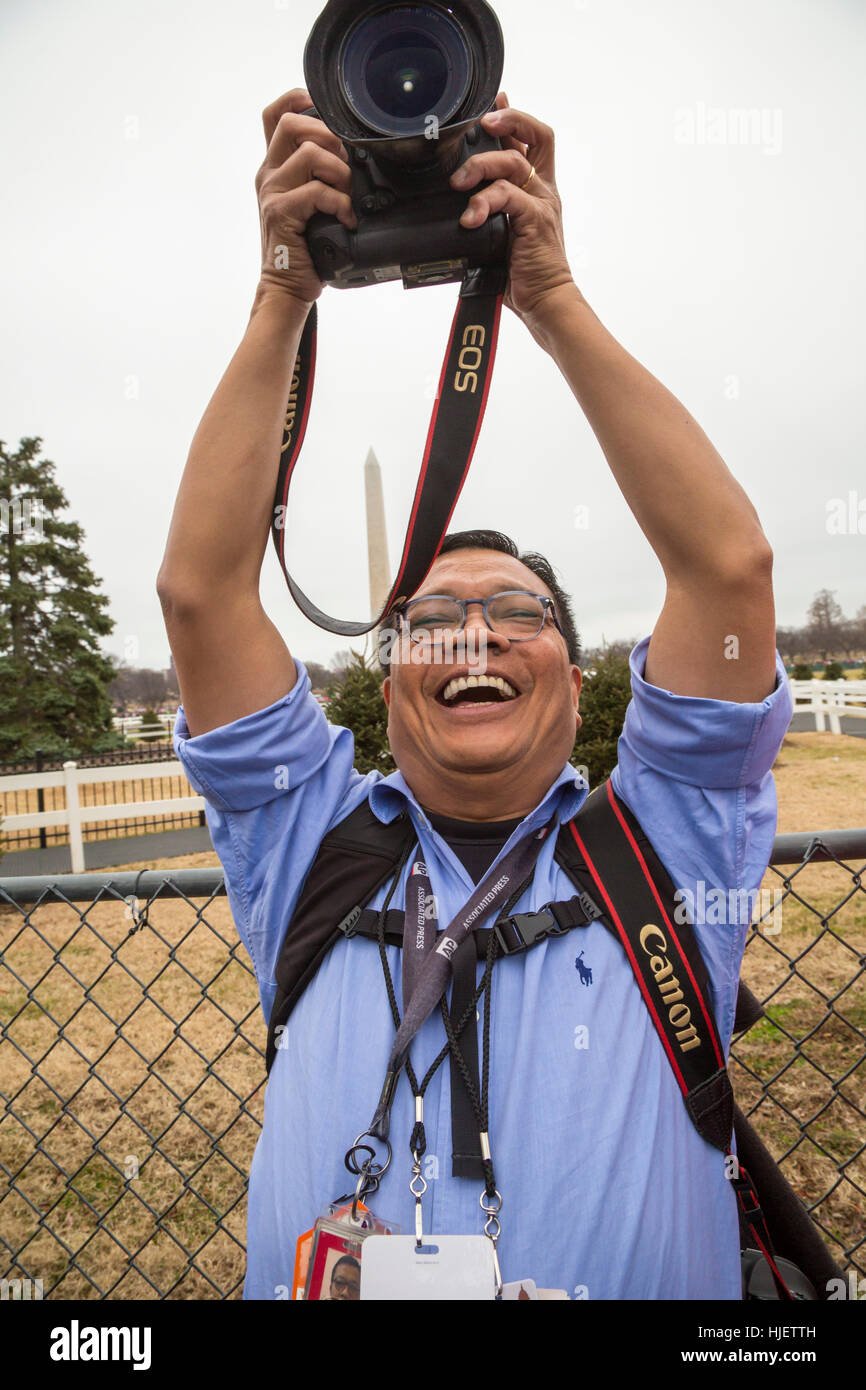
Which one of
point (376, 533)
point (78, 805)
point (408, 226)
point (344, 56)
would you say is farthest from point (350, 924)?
point (376, 533)

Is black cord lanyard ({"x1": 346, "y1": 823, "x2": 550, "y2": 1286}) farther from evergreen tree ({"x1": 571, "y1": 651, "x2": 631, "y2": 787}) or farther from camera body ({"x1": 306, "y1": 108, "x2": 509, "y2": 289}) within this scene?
evergreen tree ({"x1": 571, "y1": 651, "x2": 631, "y2": 787})

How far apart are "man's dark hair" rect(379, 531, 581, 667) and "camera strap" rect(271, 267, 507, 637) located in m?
0.26

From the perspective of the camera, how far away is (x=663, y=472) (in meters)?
1.38

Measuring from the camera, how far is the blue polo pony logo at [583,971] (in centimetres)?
139

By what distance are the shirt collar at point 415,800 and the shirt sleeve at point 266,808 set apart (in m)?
0.11

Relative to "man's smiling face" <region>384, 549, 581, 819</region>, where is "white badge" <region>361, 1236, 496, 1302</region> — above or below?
below

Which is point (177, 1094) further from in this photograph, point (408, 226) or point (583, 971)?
point (408, 226)

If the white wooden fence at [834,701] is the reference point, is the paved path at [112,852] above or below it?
below

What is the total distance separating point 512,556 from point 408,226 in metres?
0.84

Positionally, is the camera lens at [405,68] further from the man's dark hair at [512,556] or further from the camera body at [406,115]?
the man's dark hair at [512,556]

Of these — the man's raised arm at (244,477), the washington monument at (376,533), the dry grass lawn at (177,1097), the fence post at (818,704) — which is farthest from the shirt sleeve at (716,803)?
the fence post at (818,704)

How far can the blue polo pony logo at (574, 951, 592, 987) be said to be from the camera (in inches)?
54.8

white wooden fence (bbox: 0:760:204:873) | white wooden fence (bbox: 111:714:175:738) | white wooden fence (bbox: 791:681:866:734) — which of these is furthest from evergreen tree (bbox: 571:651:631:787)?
white wooden fence (bbox: 111:714:175:738)
